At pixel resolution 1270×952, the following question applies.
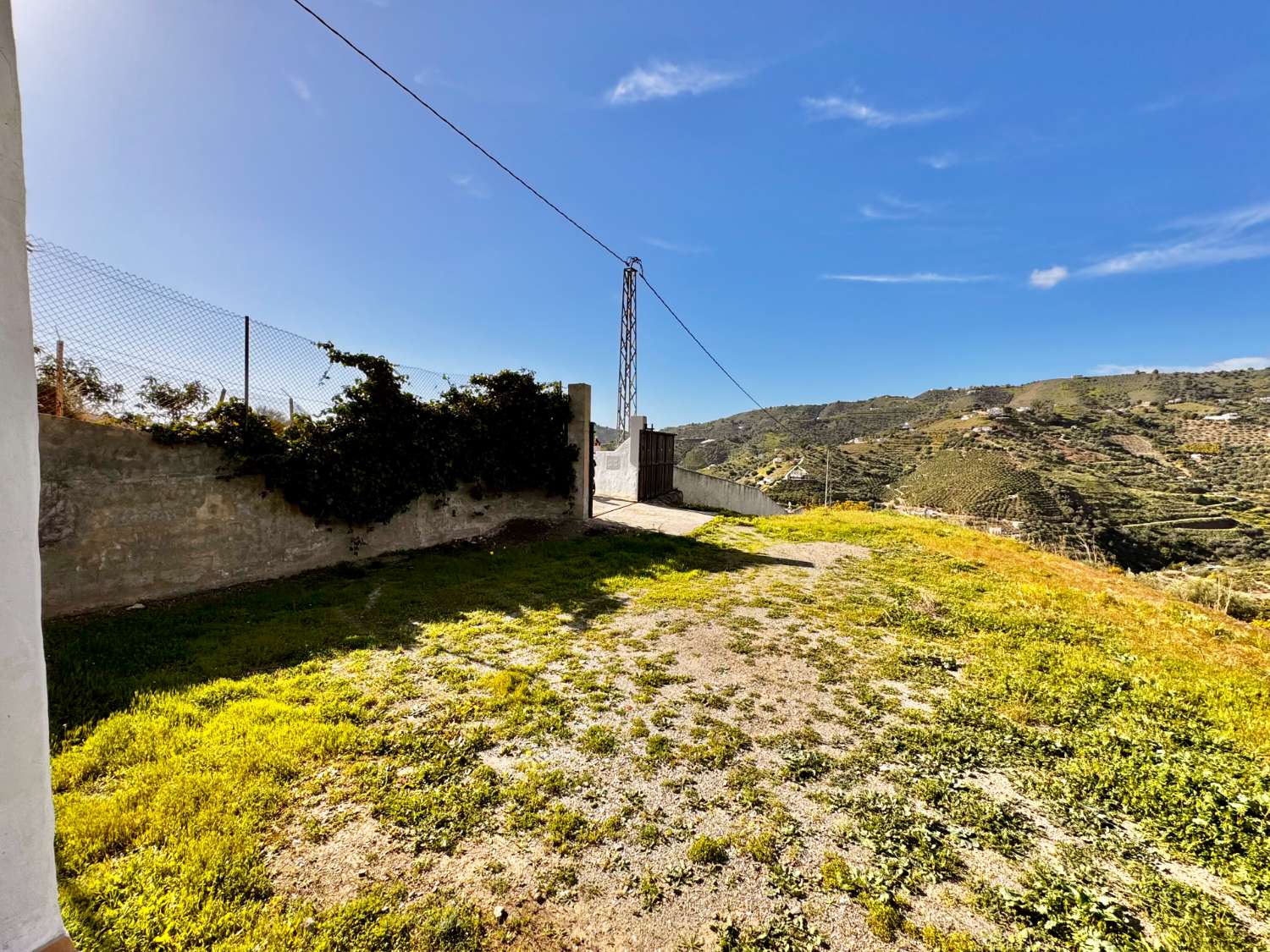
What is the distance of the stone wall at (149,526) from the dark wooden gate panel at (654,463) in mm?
9086

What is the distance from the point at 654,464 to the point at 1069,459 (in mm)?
45989

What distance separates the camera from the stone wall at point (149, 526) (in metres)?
4.99

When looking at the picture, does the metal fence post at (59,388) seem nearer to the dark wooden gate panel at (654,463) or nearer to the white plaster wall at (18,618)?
the white plaster wall at (18,618)

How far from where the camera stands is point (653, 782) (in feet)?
8.86

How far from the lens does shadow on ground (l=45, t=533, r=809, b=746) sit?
3.70 metres

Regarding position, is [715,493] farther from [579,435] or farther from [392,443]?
[392,443]

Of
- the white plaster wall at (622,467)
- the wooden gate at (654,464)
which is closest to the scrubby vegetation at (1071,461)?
the wooden gate at (654,464)

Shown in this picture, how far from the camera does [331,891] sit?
1.94 m

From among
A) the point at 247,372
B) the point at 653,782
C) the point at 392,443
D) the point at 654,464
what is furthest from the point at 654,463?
the point at 653,782

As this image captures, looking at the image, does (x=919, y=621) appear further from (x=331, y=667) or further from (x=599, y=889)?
(x=331, y=667)

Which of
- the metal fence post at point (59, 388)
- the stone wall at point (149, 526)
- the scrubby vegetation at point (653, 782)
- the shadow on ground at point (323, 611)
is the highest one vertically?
the metal fence post at point (59, 388)

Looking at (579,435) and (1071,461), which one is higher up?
(579,435)

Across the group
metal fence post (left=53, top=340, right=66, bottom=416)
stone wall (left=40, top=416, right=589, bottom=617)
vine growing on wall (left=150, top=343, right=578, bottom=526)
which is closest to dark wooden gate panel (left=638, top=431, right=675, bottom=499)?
vine growing on wall (left=150, top=343, right=578, bottom=526)

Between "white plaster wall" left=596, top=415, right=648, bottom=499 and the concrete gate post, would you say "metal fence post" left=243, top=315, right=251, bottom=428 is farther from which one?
"white plaster wall" left=596, top=415, right=648, bottom=499
